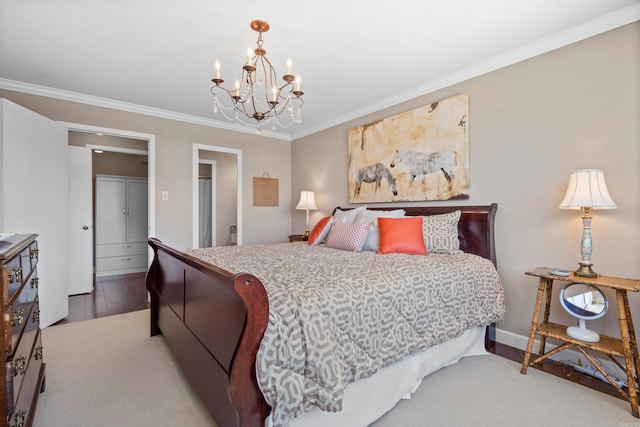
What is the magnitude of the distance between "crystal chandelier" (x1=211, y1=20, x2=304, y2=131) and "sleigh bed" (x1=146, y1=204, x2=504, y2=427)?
45.9 inches

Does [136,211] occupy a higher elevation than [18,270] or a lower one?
higher

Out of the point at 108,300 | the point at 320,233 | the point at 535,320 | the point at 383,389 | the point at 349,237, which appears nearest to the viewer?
the point at 383,389

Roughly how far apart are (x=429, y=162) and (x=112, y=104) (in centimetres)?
379

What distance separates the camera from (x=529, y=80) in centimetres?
241

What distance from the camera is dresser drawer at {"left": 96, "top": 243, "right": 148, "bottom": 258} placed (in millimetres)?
5172

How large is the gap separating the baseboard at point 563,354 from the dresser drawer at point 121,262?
5830mm

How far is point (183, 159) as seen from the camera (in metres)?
4.13

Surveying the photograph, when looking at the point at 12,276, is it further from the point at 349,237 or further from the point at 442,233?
the point at 442,233

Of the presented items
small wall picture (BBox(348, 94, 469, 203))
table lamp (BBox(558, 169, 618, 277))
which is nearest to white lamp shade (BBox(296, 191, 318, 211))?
small wall picture (BBox(348, 94, 469, 203))

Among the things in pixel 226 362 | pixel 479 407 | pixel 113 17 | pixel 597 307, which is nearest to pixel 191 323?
pixel 226 362

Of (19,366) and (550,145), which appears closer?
(19,366)

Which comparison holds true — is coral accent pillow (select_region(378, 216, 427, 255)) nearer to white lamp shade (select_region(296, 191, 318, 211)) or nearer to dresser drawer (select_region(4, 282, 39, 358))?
white lamp shade (select_region(296, 191, 318, 211))

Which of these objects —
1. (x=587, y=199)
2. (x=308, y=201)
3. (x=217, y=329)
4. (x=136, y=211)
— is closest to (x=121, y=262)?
(x=136, y=211)

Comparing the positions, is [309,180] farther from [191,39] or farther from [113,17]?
[113,17]
